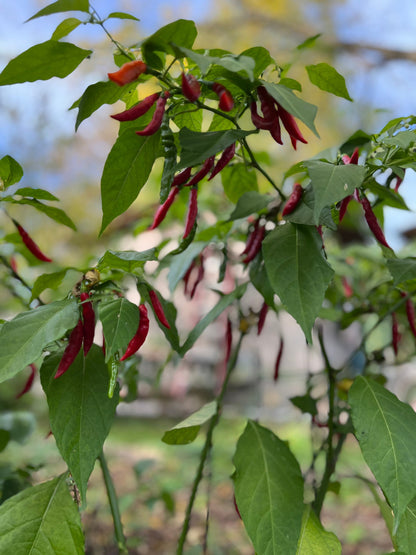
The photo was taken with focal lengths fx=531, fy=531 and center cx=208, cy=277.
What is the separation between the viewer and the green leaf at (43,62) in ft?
1.95

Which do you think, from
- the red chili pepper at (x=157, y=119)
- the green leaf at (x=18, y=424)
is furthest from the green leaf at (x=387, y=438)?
the green leaf at (x=18, y=424)

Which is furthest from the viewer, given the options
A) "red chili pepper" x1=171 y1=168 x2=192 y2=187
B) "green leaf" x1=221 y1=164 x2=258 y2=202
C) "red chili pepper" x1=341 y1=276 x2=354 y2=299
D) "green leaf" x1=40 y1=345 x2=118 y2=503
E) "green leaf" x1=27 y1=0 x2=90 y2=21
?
"red chili pepper" x1=341 y1=276 x2=354 y2=299

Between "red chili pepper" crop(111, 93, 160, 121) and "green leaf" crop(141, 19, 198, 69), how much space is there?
0.05 metres

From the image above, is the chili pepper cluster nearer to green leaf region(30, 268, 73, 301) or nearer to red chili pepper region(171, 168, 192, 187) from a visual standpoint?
red chili pepper region(171, 168, 192, 187)

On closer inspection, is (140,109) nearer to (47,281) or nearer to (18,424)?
(47,281)

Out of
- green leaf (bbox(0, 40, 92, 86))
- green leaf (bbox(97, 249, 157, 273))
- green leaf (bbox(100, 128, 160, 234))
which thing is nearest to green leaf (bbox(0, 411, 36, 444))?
green leaf (bbox(97, 249, 157, 273))

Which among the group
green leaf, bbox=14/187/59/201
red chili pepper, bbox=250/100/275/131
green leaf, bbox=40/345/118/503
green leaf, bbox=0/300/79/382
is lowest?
green leaf, bbox=40/345/118/503

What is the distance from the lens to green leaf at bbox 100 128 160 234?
2.23 feet

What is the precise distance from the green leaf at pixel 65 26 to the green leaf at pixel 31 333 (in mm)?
321

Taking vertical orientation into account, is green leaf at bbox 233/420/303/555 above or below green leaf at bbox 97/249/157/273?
below

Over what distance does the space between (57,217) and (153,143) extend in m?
0.25

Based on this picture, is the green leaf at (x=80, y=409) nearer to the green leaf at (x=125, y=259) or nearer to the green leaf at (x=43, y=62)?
the green leaf at (x=125, y=259)

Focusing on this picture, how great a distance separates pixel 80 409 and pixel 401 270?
0.49m

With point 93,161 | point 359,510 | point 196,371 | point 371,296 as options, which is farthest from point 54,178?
point 371,296
